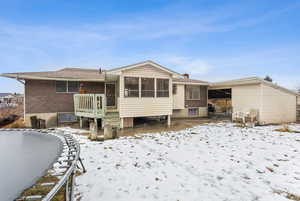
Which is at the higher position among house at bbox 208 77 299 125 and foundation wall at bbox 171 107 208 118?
house at bbox 208 77 299 125

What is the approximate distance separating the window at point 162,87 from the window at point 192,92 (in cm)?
468

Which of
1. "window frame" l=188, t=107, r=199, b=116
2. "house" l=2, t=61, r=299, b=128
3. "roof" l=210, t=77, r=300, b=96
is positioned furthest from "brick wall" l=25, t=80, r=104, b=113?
"roof" l=210, t=77, r=300, b=96

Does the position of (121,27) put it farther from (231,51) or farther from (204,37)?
(231,51)

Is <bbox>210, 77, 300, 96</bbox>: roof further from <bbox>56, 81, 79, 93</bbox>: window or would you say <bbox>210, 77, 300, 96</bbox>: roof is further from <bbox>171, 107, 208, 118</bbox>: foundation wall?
<bbox>56, 81, 79, 93</bbox>: window

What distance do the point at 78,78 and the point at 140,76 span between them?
4.14m

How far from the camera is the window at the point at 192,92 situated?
14.3 metres

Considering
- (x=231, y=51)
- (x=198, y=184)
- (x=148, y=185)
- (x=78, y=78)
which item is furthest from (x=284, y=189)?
(x=231, y=51)

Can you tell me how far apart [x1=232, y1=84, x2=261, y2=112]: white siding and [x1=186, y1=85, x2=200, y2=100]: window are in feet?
9.95

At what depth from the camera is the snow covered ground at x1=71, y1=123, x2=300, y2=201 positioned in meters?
2.90

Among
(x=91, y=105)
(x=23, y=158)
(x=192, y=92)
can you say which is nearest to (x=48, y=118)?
(x=91, y=105)

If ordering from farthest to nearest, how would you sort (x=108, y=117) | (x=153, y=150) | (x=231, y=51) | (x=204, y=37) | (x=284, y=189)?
1. (x=231, y=51)
2. (x=204, y=37)
3. (x=108, y=117)
4. (x=153, y=150)
5. (x=284, y=189)

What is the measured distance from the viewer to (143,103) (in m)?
9.55

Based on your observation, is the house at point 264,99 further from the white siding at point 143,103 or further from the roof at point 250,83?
the white siding at point 143,103

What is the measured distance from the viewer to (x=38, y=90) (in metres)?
9.72
